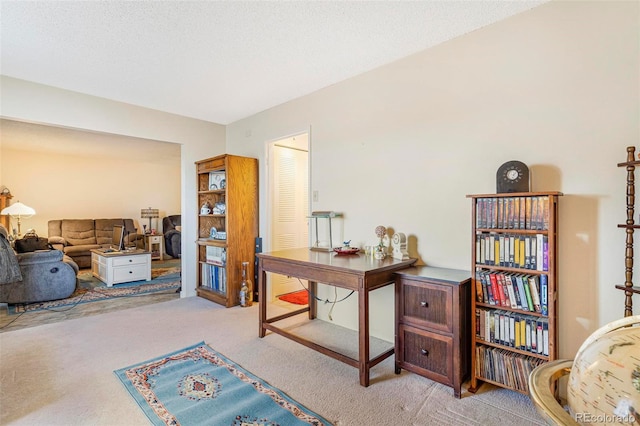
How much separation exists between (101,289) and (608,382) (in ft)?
18.3

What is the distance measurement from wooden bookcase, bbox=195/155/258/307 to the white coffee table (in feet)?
4.79

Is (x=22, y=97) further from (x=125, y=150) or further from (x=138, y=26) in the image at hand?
(x=125, y=150)

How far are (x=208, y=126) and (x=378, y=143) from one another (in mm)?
2783

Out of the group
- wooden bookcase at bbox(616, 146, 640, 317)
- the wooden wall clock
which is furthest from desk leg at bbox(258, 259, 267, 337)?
wooden bookcase at bbox(616, 146, 640, 317)

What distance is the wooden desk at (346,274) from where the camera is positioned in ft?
6.97

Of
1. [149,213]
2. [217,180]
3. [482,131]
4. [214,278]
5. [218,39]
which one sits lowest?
[214,278]

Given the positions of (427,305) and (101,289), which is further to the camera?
(101,289)

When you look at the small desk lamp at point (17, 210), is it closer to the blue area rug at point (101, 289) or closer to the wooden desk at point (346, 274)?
the blue area rug at point (101, 289)

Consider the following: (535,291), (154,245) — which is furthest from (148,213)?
(535,291)

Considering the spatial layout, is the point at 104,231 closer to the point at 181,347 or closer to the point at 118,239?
the point at 118,239

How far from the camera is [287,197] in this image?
431 cm

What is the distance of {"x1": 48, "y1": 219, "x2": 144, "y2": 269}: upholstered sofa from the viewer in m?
6.22

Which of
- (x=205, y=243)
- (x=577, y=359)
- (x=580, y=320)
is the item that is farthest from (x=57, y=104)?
(x=580, y=320)

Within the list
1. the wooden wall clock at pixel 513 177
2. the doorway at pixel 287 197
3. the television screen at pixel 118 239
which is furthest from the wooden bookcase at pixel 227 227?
the wooden wall clock at pixel 513 177
